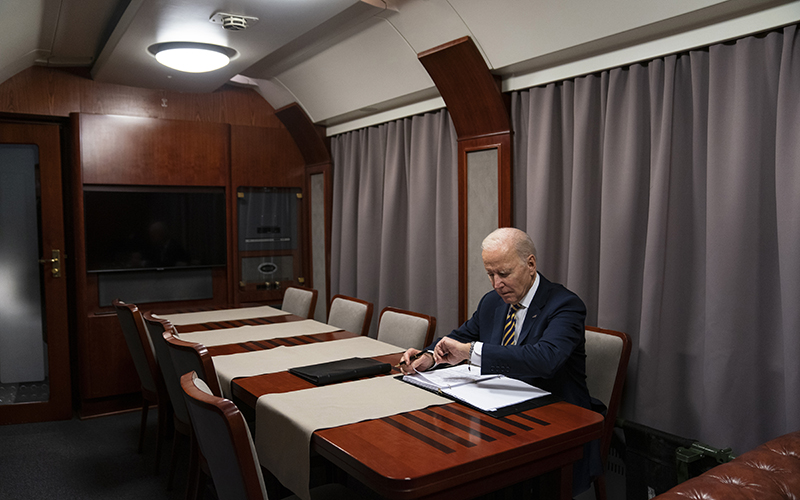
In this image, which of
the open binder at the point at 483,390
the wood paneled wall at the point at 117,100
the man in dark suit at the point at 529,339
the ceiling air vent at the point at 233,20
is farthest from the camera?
the wood paneled wall at the point at 117,100

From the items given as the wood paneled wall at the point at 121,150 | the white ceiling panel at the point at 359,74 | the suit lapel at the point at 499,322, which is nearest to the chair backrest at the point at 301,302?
the wood paneled wall at the point at 121,150

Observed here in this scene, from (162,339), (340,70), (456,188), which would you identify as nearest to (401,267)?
(456,188)

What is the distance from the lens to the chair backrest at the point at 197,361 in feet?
→ 6.73

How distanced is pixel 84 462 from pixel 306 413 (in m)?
2.43

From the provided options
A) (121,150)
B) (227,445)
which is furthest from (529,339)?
(121,150)

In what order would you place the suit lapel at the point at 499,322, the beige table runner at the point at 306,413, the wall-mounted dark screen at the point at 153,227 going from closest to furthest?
the beige table runner at the point at 306,413
the suit lapel at the point at 499,322
the wall-mounted dark screen at the point at 153,227

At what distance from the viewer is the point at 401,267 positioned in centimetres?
434

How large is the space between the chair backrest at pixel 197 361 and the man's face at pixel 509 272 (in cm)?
107

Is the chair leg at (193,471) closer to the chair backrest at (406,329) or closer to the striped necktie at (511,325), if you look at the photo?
the chair backrest at (406,329)

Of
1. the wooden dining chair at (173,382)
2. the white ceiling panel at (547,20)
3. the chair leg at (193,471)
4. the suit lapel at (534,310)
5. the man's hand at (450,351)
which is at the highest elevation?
the white ceiling panel at (547,20)

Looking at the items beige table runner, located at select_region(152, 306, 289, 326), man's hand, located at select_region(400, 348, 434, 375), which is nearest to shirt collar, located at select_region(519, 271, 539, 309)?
man's hand, located at select_region(400, 348, 434, 375)

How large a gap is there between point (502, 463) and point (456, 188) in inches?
97.8

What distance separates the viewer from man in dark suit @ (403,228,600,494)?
6.50 feet

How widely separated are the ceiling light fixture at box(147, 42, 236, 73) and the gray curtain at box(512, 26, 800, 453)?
191cm
